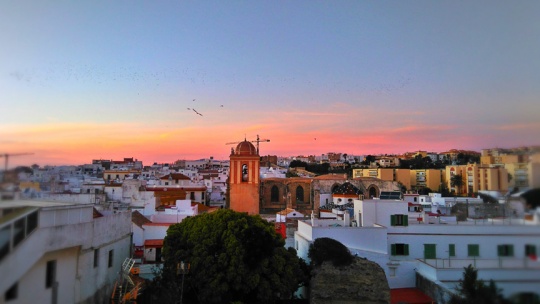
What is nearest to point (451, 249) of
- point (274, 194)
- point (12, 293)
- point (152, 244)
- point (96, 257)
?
point (96, 257)

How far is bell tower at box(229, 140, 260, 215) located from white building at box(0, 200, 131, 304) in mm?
18695

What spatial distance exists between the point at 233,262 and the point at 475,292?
6846mm

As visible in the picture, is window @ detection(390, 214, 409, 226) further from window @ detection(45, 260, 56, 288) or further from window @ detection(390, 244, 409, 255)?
window @ detection(45, 260, 56, 288)

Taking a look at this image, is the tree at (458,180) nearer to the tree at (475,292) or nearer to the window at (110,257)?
the tree at (475,292)

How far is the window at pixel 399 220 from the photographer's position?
13.5 metres

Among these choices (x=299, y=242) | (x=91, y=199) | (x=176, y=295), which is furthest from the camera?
(x=91, y=199)

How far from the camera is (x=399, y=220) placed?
1357cm

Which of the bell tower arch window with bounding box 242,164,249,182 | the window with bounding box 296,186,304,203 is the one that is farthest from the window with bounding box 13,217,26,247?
the window with bounding box 296,186,304,203

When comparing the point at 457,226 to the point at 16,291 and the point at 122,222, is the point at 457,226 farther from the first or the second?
the point at 16,291

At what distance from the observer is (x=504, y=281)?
1997 mm

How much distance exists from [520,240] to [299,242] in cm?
1339

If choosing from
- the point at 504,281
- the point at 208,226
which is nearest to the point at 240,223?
the point at 208,226

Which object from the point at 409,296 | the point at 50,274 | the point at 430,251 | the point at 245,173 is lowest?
the point at 409,296

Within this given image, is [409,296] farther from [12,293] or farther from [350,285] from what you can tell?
[12,293]
